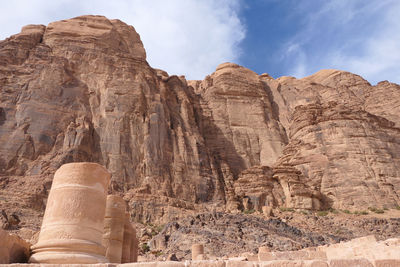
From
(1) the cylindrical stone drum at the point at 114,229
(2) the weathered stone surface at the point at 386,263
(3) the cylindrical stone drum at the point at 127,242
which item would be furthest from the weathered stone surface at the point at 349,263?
(3) the cylindrical stone drum at the point at 127,242

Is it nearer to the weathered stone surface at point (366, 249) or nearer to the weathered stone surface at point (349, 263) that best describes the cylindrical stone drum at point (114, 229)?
the weathered stone surface at point (366, 249)

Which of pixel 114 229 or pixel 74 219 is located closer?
pixel 74 219

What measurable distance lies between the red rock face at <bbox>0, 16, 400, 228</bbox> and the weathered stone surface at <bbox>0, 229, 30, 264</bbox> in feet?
104

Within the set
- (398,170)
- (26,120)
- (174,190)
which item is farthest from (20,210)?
(398,170)

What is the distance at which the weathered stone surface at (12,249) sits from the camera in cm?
795

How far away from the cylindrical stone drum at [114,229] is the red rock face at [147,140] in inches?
1098

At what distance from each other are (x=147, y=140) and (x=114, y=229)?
37434 mm

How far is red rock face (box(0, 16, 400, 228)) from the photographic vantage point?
4506 cm

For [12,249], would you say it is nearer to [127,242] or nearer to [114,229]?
[114,229]

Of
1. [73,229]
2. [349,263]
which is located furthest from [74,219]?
[349,263]

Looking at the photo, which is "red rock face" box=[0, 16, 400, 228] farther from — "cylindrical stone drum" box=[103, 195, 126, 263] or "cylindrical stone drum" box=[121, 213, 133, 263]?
"cylindrical stone drum" box=[103, 195, 126, 263]

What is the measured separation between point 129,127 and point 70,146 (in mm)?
8206

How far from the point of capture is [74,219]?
29.7ft

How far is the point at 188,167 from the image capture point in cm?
5122
